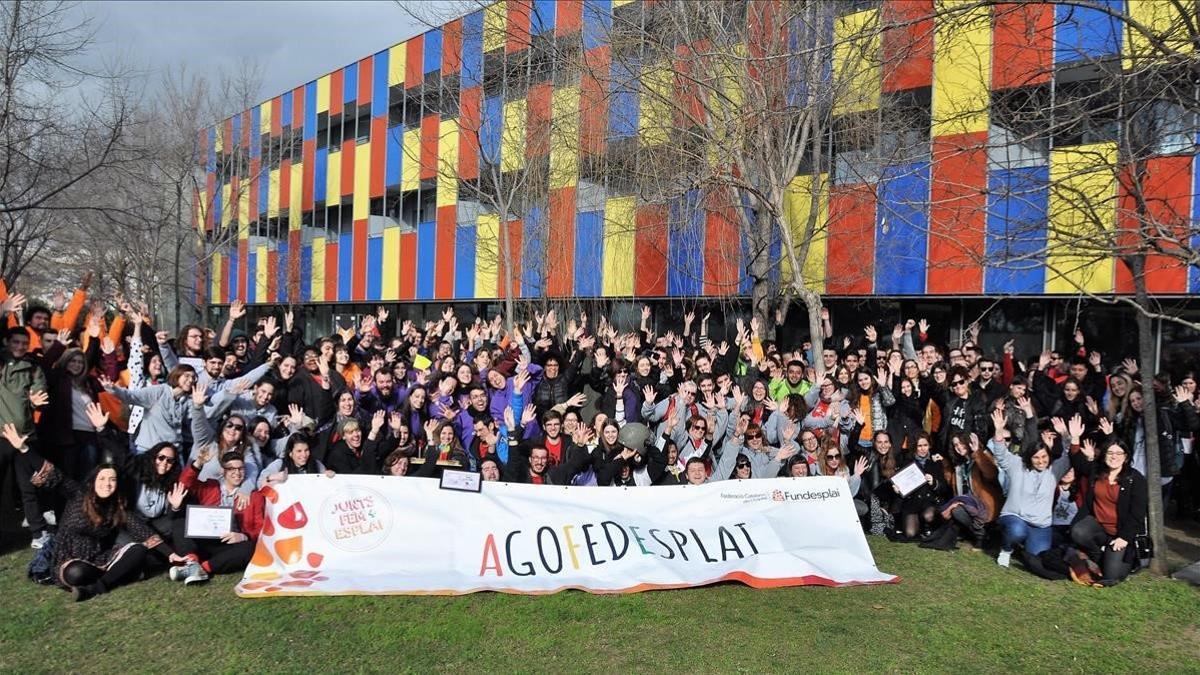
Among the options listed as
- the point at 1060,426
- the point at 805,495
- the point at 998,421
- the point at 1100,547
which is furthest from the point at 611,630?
the point at 1060,426

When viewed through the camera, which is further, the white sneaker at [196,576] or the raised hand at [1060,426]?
the raised hand at [1060,426]

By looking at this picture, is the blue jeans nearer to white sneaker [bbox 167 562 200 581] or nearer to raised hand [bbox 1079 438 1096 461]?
raised hand [bbox 1079 438 1096 461]

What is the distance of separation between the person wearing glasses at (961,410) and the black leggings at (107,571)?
26.3 feet

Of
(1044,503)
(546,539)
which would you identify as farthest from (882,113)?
(546,539)

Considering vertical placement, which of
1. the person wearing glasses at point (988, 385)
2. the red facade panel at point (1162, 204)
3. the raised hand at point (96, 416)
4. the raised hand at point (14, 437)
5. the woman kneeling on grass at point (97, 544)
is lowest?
the woman kneeling on grass at point (97, 544)

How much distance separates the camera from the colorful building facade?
7.59 meters

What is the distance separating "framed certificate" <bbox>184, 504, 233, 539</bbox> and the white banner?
34 centimetres

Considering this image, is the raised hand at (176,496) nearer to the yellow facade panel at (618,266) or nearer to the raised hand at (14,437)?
the raised hand at (14,437)

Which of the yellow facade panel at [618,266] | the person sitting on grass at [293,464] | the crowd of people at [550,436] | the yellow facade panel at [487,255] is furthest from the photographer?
the yellow facade panel at [487,255]

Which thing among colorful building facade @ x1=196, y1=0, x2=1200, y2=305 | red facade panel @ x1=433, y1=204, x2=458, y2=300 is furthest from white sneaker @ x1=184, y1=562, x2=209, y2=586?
red facade panel @ x1=433, y1=204, x2=458, y2=300

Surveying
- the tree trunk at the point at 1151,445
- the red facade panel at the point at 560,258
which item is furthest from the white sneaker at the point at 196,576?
the red facade panel at the point at 560,258

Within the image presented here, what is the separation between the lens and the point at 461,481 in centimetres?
738

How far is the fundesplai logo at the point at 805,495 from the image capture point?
25.4 feet

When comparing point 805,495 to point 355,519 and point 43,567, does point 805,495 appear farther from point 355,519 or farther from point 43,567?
point 43,567
